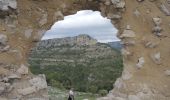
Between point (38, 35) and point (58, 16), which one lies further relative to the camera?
point (58, 16)

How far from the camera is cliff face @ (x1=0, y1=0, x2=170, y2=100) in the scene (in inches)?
456

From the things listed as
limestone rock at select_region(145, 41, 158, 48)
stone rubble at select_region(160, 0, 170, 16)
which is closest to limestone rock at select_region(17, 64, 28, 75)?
limestone rock at select_region(145, 41, 158, 48)

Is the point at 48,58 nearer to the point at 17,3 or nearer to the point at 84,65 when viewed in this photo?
the point at 84,65

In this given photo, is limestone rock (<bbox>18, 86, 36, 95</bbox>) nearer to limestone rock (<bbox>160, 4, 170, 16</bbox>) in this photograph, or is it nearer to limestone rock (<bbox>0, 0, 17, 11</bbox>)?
limestone rock (<bbox>0, 0, 17, 11</bbox>)

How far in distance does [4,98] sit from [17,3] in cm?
257

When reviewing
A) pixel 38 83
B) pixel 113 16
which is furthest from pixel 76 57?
pixel 38 83

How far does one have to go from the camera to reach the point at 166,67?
40.3ft

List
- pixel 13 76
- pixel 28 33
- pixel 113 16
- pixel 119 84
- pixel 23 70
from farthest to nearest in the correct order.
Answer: pixel 113 16 < pixel 119 84 < pixel 28 33 < pixel 23 70 < pixel 13 76

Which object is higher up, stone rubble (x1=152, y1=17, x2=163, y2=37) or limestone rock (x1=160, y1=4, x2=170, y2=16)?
limestone rock (x1=160, y1=4, x2=170, y2=16)

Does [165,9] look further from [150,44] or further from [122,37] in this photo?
[122,37]

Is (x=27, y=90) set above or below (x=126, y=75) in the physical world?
below

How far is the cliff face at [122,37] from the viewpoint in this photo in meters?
11.6

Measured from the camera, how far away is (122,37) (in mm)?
12469

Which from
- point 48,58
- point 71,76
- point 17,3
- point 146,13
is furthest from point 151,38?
point 48,58
